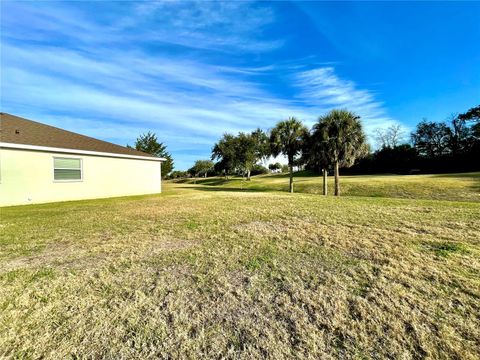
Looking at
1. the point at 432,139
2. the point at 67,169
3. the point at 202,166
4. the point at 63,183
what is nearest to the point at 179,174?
the point at 202,166

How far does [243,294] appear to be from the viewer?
2.68 meters

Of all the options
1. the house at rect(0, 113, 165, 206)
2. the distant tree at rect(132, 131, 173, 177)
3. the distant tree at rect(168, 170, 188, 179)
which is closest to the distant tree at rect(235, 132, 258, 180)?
the distant tree at rect(132, 131, 173, 177)

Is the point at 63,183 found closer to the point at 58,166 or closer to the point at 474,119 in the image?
the point at 58,166

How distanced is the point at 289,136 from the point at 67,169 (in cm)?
1698

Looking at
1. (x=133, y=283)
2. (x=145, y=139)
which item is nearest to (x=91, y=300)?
(x=133, y=283)

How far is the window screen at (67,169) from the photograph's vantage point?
12.3 meters

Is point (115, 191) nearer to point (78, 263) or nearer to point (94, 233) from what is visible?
point (94, 233)

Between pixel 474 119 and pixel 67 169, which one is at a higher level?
pixel 474 119

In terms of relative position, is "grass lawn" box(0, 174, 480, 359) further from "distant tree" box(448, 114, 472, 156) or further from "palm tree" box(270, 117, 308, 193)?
"distant tree" box(448, 114, 472, 156)

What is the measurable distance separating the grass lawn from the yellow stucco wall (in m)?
7.52

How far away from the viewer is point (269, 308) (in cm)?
242

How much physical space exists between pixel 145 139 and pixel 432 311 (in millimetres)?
41020

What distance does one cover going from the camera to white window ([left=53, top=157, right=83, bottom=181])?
40.2ft

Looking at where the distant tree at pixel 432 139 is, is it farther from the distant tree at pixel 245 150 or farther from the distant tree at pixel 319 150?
the distant tree at pixel 319 150
